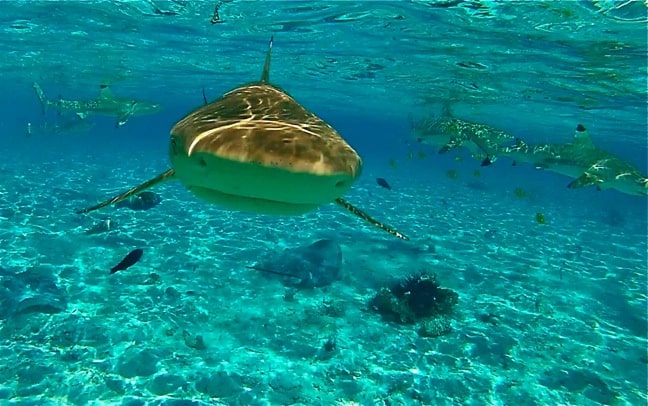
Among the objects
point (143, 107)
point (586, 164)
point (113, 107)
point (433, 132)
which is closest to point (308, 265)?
point (433, 132)

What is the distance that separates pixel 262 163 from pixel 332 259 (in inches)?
435

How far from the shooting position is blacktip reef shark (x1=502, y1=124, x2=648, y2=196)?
1020 centimetres

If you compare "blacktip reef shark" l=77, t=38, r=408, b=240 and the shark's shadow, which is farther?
the shark's shadow

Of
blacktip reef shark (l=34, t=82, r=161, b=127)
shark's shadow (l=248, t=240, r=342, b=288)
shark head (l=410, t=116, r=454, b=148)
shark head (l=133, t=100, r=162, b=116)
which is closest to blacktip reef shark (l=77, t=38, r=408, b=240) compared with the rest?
shark's shadow (l=248, t=240, r=342, b=288)

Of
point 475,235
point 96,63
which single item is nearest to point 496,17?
point 475,235

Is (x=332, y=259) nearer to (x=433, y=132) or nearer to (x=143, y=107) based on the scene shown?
(x=433, y=132)

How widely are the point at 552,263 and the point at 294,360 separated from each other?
12.9 meters

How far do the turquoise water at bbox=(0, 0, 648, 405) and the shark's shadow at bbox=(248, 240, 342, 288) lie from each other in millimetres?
189

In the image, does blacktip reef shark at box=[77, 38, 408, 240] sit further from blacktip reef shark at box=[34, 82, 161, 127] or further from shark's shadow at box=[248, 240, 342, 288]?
blacktip reef shark at box=[34, 82, 161, 127]

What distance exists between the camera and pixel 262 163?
2246 millimetres

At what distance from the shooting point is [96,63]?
32250 mm

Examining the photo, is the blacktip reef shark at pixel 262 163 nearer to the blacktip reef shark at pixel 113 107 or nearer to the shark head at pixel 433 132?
the shark head at pixel 433 132

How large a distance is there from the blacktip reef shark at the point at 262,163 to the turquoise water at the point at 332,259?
5814mm

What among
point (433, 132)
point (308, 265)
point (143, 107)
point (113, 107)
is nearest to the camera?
point (308, 265)
